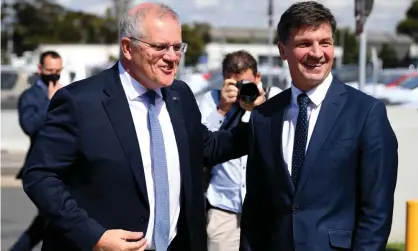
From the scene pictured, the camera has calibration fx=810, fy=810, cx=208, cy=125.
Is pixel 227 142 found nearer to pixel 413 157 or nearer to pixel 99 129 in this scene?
pixel 99 129

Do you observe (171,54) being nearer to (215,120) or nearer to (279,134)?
(279,134)

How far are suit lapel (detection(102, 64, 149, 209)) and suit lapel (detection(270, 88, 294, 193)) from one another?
1.90ft

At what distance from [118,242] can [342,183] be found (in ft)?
→ 3.17

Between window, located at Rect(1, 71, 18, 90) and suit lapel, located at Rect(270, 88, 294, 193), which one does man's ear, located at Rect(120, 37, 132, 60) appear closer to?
suit lapel, located at Rect(270, 88, 294, 193)

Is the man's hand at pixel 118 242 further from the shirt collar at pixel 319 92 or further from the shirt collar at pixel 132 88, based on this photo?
the shirt collar at pixel 319 92

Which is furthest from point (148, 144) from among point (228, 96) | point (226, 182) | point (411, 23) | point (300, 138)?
point (411, 23)

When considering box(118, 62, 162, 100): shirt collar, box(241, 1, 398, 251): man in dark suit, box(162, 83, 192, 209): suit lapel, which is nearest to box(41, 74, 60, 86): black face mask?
box(162, 83, 192, 209): suit lapel

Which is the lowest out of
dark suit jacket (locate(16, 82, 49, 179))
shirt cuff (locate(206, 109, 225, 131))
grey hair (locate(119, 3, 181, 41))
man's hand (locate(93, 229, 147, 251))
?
dark suit jacket (locate(16, 82, 49, 179))

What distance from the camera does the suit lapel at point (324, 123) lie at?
10.9 ft

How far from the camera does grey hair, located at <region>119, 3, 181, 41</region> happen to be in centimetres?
348

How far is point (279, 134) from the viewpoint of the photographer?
3475 millimetres

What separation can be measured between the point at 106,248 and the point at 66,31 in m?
94.3

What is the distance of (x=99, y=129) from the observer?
349 centimetres

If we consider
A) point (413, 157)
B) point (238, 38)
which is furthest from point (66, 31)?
point (413, 157)
